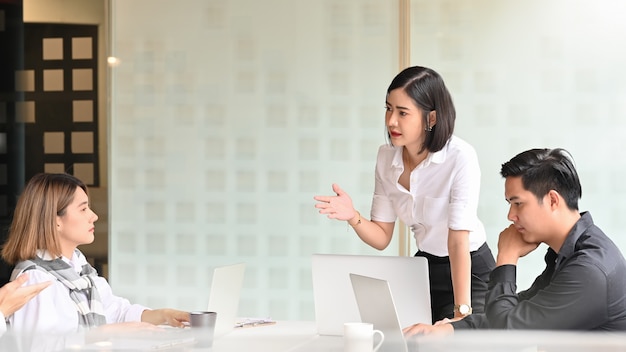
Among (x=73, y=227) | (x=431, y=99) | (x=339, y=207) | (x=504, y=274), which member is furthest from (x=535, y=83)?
(x=73, y=227)

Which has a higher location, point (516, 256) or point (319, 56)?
point (319, 56)

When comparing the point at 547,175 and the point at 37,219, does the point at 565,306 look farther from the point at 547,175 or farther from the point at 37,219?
the point at 37,219

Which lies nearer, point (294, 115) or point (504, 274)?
point (504, 274)

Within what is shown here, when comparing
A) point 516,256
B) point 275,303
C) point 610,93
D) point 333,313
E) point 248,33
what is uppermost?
point 248,33

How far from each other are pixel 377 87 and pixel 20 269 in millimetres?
2473

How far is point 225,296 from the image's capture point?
2.92 m

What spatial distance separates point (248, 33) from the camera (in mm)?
5125

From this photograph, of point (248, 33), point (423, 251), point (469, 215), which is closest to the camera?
point (469, 215)

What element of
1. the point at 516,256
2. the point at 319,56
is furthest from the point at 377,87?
the point at 516,256

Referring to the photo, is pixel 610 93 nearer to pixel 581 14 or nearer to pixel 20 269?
pixel 581 14

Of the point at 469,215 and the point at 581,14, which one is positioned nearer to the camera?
the point at 469,215

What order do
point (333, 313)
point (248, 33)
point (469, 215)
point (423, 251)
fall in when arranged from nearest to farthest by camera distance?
point (333, 313) < point (469, 215) < point (423, 251) < point (248, 33)

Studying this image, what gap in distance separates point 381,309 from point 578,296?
615 millimetres

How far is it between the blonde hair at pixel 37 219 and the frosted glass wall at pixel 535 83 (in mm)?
2331
